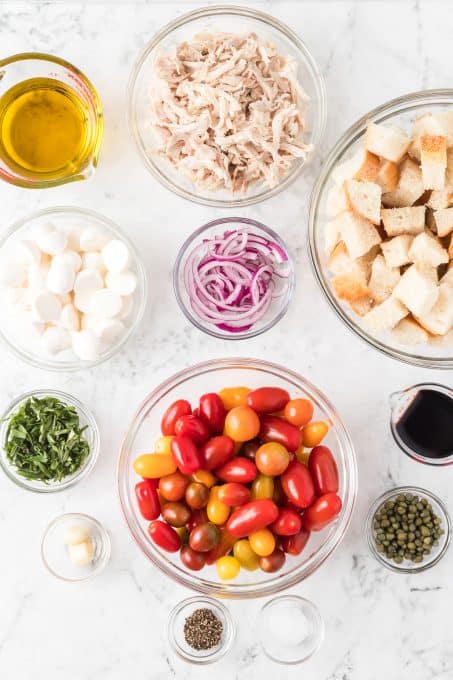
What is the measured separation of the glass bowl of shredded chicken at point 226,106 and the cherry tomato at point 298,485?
75cm

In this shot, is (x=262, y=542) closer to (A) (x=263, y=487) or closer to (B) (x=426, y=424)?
(A) (x=263, y=487)

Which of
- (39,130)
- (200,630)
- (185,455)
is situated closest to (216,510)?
(185,455)

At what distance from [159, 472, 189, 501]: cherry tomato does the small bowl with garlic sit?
0.33 metres

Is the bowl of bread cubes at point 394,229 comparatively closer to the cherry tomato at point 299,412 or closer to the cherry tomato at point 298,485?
the cherry tomato at point 299,412

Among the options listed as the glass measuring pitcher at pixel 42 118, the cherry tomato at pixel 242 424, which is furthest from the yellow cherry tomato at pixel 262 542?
the glass measuring pitcher at pixel 42 118

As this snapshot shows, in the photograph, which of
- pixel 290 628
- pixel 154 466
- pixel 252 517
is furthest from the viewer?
pixel 290 628

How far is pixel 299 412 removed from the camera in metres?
2.03

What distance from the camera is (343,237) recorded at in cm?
195

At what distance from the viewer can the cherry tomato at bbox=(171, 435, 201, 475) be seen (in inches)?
76.0

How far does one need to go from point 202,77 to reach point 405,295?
0.77m

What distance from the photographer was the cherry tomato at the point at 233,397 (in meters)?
2.10

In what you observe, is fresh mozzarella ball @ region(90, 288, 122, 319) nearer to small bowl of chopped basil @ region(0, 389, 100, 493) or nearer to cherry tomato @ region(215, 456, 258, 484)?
small bowl of chopped basil @ region(0, 389, 100, 493)

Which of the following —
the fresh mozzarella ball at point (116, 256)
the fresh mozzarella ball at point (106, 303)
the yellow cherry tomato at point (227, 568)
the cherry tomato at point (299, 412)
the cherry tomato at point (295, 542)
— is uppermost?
the fresh mozzarella ball at point (116, 256)

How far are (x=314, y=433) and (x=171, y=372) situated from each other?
1.53 ft
